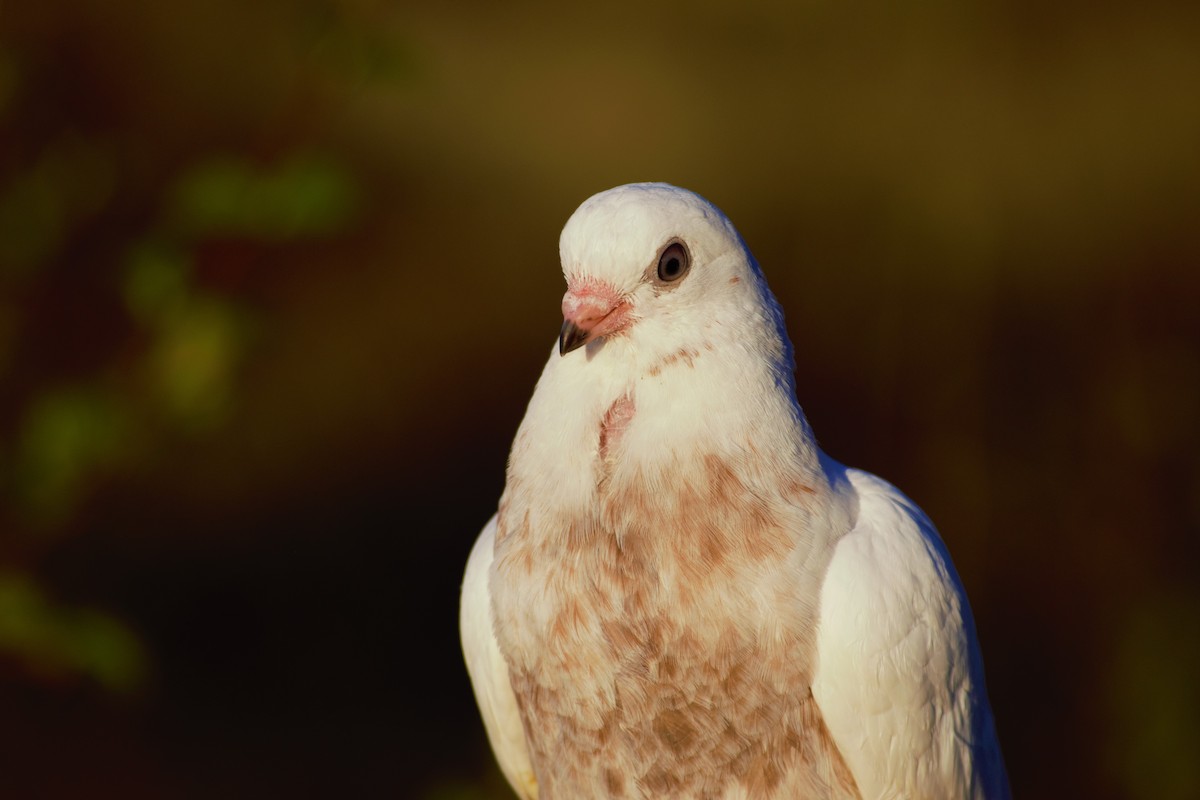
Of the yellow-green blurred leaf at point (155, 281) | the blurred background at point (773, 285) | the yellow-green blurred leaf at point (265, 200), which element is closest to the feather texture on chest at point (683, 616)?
the yellow-green blurred leaf at point (265, 200)

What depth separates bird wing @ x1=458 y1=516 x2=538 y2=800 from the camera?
153 centimetres

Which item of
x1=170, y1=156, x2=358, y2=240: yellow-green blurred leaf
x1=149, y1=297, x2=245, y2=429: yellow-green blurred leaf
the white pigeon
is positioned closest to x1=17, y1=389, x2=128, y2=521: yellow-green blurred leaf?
x1=149, y1=297, x2=245, y2=429: yellow-green blurred leaf

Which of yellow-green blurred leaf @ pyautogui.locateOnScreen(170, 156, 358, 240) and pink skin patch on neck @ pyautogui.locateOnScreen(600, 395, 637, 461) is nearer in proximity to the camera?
pink skin patch on neck @ pyautogui.locateOnScreen(600, 395, 637, 461)

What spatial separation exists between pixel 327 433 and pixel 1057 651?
2.29 m

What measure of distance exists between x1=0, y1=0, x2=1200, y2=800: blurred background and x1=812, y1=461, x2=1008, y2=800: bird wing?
6.48ft

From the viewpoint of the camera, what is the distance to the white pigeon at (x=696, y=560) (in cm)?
126

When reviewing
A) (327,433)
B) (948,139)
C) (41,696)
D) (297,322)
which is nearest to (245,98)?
(297,322)

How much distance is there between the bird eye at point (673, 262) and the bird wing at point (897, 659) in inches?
13.0

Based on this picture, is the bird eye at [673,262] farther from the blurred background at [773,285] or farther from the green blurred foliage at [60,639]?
the blurred background at [773,285]

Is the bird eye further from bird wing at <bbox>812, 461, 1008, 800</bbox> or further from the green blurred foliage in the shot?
the green blurred foliage

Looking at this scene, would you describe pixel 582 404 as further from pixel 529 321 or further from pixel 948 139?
pixel 948 139

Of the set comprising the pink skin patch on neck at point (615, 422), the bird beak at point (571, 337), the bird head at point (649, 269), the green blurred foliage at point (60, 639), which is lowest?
the green blurred foliage at point (60, 639)

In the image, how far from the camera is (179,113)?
10.6ft

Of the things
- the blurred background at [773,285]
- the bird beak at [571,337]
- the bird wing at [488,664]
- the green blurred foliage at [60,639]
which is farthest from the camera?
the blurred background at [773,285]
